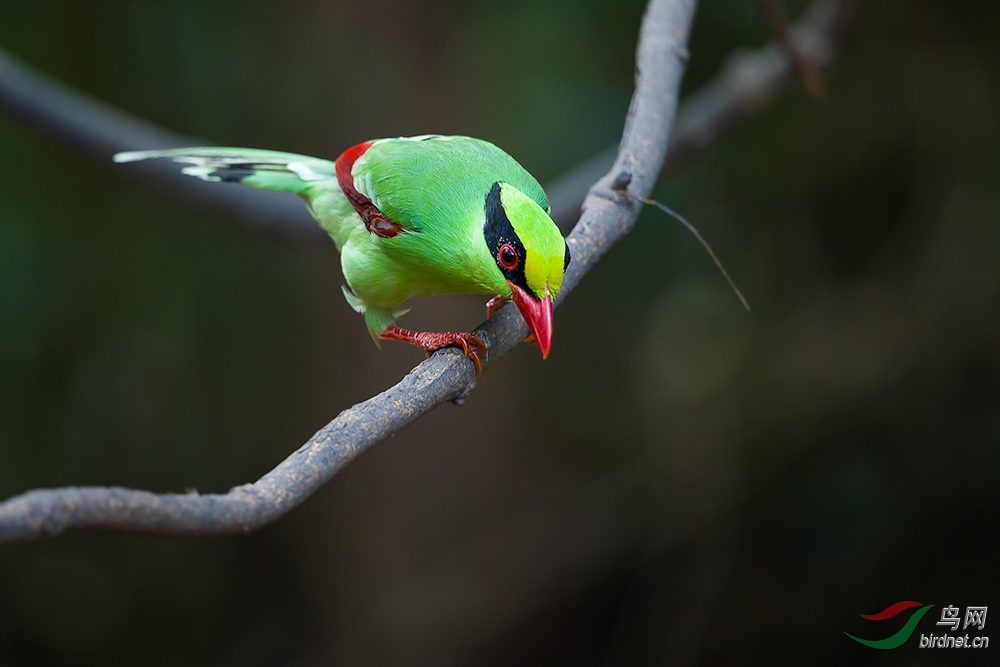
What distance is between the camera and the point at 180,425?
416 cm

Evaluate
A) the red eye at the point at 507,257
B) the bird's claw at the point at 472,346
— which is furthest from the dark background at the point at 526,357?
the red eye at the point at 507,257

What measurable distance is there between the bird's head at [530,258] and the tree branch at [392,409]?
16cm

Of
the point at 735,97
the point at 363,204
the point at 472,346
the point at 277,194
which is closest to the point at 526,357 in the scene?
the point at 277,194

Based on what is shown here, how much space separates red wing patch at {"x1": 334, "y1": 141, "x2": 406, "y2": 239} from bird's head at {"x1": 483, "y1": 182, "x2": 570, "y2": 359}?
0.34m

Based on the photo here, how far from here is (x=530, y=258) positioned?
1646 mm

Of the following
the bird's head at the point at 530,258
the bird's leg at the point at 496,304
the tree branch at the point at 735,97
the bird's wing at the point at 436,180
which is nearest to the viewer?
the bird's head at the point at 530,258

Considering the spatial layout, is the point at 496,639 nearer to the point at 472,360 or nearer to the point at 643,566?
the point at 643,566

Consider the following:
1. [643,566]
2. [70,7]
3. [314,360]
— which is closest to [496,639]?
[643,566]

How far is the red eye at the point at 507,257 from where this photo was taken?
1682mm

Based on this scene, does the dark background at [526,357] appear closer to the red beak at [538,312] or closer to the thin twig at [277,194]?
the thin twig at [277,194]

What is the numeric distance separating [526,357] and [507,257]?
2.68 meters

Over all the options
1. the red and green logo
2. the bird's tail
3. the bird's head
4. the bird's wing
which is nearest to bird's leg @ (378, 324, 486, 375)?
the bird's head

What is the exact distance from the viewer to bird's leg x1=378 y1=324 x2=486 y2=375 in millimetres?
1766
